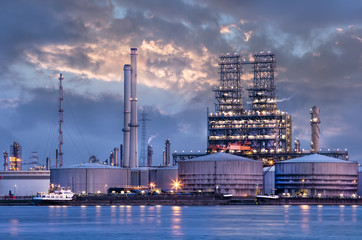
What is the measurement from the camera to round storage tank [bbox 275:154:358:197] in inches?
6486

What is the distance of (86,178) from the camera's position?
17525 centimetres

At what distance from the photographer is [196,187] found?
16575 cm

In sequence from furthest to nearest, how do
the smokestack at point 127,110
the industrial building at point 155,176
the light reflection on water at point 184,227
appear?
the smokestack at point 127,110 → the industrial building at point 155,176 → the light reflection on water at point 184,227

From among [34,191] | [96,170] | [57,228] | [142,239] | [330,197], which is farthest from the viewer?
[34,191]

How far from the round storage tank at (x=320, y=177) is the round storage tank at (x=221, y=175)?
7.76 metres

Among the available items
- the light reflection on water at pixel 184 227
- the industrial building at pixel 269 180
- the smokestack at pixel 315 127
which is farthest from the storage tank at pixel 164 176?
the light reflection on water at pixel 184 227

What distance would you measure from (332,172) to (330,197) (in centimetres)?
558

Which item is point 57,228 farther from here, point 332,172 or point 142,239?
point 332,172

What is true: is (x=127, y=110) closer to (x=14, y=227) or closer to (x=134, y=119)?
(x=134, y=119)

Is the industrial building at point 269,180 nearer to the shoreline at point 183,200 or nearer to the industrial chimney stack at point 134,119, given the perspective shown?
the shoreline at point 183,200

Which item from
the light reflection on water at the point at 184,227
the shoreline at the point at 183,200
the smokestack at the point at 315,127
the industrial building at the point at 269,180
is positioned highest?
the smokestack at the point at 315,127

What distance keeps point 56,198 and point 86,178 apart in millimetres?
11057

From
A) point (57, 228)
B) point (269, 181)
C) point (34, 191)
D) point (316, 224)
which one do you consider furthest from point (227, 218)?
point (34, 191)

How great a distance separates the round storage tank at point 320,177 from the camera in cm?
16475
